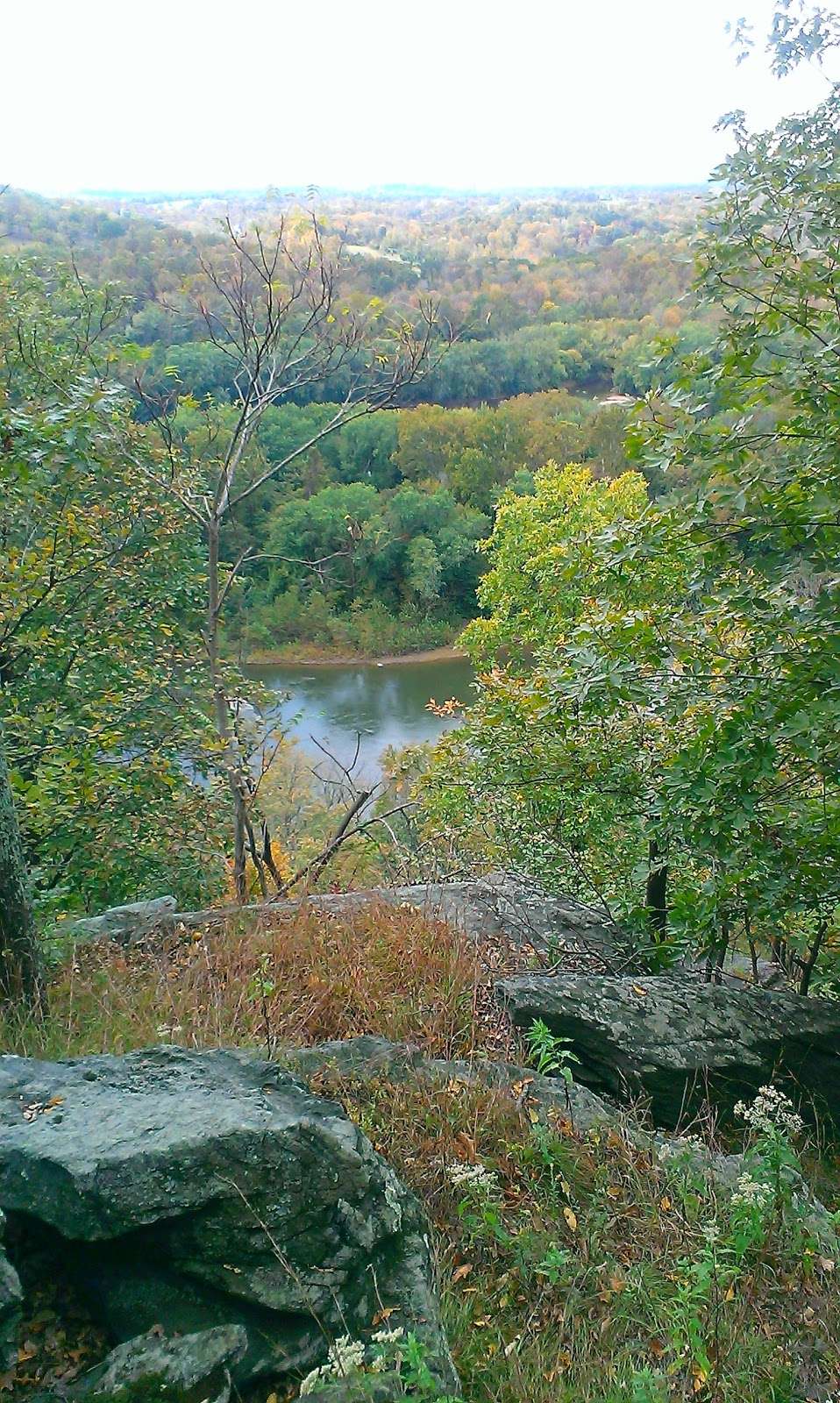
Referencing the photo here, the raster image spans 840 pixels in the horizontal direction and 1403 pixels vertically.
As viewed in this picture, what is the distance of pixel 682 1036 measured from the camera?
3.88 meters

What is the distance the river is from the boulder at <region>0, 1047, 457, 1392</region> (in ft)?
67.0

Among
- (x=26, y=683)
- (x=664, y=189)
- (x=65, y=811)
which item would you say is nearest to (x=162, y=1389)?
(x=65, y=811)

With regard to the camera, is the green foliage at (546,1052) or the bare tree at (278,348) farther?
the bare tree at (278,348)

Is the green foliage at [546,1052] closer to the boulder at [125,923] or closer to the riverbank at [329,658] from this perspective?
the boulder at [125,923]

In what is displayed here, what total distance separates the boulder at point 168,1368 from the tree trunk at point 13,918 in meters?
1.76

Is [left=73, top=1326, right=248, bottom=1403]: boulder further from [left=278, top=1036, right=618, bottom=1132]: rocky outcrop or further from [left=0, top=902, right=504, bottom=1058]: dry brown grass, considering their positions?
[left=0, top=902, right=504, bottom=1058]: dry brown grass

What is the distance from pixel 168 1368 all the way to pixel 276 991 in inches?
71.5

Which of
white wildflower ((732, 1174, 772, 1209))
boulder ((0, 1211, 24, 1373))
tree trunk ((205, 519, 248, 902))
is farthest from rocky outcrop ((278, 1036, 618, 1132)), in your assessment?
tree trunk ((205, 519, 248, 902))

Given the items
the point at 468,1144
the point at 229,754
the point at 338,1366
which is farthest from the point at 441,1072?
the point at 229,754

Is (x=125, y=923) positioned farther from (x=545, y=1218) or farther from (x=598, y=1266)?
(x=598, y=1266)

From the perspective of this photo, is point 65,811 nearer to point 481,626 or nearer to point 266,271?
point 266,271

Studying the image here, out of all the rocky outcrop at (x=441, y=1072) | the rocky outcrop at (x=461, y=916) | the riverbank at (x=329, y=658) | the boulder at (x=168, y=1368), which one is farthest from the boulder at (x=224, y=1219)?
the riverbank at (x=329, y=658)

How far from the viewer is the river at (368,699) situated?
1085 inches

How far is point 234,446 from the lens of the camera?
6703mm
